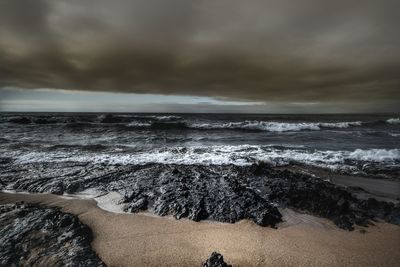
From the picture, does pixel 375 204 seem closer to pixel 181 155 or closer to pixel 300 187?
pixel 300 187

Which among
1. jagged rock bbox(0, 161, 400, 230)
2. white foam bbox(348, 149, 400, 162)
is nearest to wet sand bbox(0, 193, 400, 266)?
jagged rock bbox(0, 161, 400, 230)

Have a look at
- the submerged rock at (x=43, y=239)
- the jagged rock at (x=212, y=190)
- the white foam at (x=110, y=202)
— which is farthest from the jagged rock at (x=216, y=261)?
the white foam at (x=110, y=202)

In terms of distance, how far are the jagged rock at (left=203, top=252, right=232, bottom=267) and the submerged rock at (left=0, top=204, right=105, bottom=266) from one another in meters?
1.29

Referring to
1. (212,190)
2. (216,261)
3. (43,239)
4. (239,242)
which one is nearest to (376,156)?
(212,190)

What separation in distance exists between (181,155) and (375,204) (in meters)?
6.58

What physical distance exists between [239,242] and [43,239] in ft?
8.97

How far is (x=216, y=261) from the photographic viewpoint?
2.80m

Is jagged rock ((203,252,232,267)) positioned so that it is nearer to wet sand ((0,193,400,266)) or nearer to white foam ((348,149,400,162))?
wet sand ((0,193,400,266))

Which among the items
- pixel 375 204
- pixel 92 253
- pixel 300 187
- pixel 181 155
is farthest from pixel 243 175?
pixel 92 253

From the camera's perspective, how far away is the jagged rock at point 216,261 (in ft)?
9.05

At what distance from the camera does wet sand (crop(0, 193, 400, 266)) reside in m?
3.00

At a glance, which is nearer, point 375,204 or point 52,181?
point 375,204

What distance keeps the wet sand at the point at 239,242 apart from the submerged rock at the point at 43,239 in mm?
182

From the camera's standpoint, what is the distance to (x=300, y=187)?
537 cm
